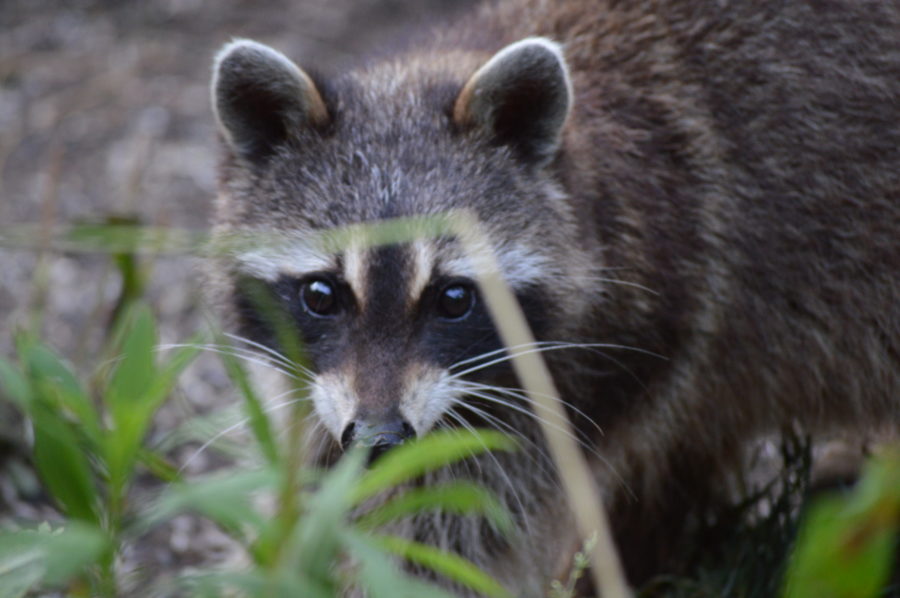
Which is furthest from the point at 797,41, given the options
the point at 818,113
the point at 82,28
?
the point at 82,28

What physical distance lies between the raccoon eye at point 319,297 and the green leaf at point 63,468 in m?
1.15

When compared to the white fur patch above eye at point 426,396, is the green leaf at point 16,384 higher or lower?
higher

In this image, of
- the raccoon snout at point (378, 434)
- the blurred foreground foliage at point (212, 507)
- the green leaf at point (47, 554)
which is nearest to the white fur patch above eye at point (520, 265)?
the raccoon snout at point (378, 434)

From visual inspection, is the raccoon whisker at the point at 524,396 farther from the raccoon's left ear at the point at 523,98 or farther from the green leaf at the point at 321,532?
the green leaf at the point at 321,532

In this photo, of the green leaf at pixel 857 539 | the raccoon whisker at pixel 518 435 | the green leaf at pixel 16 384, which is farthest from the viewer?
the raccoon whisker at pixel 518 435

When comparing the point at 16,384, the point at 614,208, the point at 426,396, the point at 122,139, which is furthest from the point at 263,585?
the point at 122,139

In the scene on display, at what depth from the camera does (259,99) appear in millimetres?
3613

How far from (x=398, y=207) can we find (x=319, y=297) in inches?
12.9

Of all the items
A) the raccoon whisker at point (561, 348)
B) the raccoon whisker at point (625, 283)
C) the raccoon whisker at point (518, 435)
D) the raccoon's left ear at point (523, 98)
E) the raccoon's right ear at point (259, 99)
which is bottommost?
the raccoon whisker at point (518, 435)

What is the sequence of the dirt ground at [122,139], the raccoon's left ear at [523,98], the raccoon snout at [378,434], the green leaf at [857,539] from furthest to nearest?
the dirt ground at [122,139] → the raccoon's left ear at [523,98] → the raccoon snout at [378,434] → the green leaf at [857,539]

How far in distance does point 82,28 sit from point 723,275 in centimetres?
536

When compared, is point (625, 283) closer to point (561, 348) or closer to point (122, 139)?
point (561, 348)

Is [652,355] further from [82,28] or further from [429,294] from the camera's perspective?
[82,28]

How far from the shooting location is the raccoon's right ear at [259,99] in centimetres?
350
